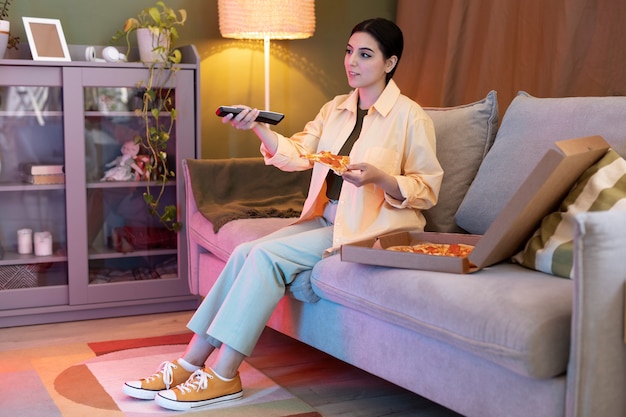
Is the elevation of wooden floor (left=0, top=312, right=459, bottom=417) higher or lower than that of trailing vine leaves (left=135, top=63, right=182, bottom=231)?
lower

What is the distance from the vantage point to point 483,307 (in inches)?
68.2

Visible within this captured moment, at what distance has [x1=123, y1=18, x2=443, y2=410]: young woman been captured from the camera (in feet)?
7.67

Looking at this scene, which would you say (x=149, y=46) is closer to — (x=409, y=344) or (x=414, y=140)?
(x=414, y=140)

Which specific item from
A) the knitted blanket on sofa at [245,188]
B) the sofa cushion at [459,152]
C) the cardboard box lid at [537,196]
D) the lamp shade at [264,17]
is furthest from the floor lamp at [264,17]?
the cardboard box lid at [537,196]

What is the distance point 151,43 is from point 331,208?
1261 millimetres

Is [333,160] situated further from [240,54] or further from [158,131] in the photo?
[240,54]

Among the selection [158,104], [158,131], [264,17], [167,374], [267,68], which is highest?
[264,17]

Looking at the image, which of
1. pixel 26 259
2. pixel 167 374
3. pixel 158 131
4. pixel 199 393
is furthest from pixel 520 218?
pixel 26 259

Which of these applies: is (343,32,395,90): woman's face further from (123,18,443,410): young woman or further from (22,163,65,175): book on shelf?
(22,163,65,175): book on shelf

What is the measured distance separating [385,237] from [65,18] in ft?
6.67

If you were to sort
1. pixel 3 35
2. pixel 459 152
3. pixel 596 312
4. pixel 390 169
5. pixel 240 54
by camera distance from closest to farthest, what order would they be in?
1. pixel 596 312
2. pixel 390 169
3. pixel 459 152
4. pixel 3 35
5. pixel 240 54

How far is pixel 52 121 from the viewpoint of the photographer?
10.8ft

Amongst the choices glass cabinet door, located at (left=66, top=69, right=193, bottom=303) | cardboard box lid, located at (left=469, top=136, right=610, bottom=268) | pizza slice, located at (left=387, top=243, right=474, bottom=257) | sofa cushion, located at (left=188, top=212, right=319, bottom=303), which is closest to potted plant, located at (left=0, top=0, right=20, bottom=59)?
glass cabinet door, located at (left=66, top=69, right=193, bottom=303)

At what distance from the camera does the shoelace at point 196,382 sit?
7.67ft
